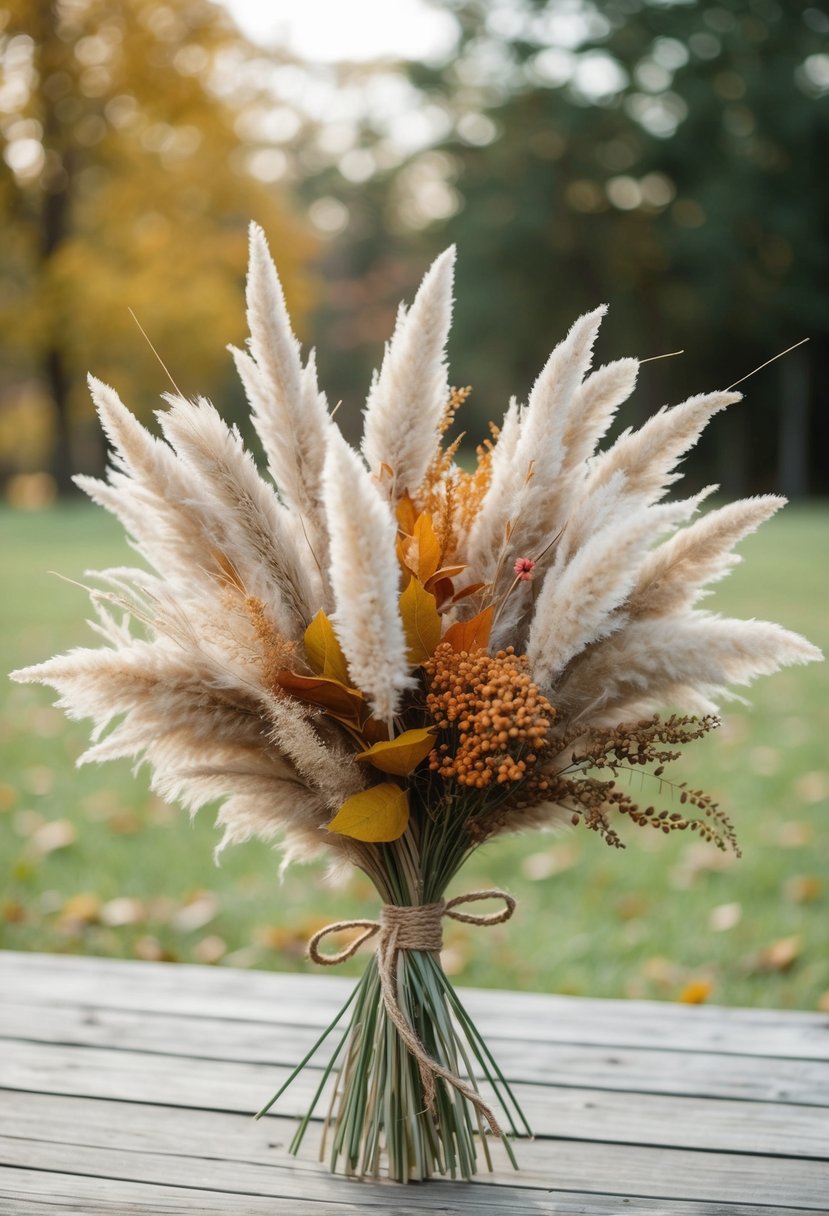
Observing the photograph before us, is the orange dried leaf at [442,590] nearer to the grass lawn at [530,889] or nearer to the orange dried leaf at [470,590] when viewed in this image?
the orange dried leaf at [470,590]

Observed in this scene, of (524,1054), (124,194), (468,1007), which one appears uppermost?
(124,194)

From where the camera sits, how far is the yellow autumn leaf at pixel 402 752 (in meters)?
1.27

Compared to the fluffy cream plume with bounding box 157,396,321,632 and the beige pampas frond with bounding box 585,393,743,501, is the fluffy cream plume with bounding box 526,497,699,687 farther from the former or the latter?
the fluffy cream plume with bounding box 157,396,321,632

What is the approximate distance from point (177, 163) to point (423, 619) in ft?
62.5

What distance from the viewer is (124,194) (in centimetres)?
1822

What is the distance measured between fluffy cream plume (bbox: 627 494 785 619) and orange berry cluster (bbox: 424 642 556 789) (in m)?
0.18

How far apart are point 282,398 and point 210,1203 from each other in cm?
95

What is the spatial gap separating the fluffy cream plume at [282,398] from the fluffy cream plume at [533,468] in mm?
200

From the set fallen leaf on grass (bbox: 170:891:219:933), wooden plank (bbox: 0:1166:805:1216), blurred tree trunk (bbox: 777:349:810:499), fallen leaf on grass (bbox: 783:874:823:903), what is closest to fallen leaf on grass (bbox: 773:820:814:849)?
fallen leaf on grass (bbox: 783:874:823:903)

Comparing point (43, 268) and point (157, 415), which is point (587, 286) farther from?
point (157, 415)

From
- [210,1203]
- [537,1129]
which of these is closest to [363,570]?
[210,1203]

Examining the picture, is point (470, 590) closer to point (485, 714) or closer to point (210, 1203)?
point (485, 714)

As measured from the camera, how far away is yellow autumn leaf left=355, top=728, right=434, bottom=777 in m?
1.27

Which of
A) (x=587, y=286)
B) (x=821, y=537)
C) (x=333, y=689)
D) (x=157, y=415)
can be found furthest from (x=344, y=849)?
(x=587, y=286)
